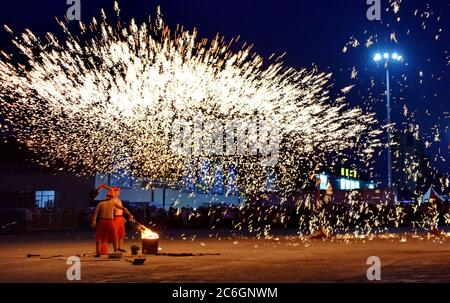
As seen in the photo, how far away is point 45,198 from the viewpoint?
44875mm

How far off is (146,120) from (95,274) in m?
16.9

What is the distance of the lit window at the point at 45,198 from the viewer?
4450 cm

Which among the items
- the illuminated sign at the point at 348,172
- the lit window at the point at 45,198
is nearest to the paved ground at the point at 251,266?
the lit window at the point at 45,198

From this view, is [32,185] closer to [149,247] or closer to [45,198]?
[45,198]

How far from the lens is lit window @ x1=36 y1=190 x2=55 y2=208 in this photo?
4450 cm

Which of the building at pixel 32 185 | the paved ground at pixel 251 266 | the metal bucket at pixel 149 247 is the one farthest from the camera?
the building at pixel 32 185

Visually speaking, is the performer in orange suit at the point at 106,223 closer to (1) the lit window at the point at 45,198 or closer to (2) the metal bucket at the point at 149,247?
(2) the metal bucket at the point at 149,247

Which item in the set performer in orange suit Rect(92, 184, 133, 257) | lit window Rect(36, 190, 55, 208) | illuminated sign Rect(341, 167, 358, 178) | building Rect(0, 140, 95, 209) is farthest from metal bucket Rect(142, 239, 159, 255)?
illuminated sign Rect(341, 167, 358, 178)

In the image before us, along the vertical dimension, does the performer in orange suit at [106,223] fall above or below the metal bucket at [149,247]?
above

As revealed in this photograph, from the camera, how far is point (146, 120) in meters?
29.4

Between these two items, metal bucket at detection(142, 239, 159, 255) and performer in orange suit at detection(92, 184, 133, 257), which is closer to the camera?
performer in orange suit at detection(92, 184, 133, 257)

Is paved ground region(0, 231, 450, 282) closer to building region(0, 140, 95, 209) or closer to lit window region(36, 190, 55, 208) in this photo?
building region(0, 140, 95, 209)
